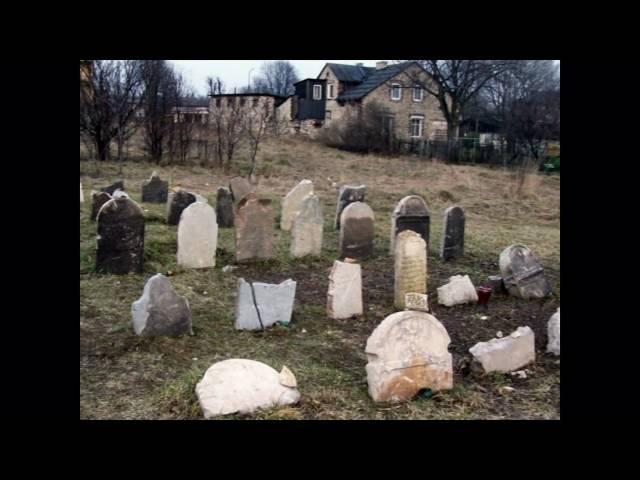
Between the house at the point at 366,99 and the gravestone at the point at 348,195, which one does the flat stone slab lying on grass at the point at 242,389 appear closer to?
the gravestone at the point at 348,195

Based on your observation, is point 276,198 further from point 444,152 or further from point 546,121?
point 546,121

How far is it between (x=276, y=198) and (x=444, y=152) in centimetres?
1655

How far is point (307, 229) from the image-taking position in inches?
405

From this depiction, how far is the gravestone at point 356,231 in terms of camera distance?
1030cm

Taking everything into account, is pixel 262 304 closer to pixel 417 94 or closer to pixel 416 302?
pixel 416 302

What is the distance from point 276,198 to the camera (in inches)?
673

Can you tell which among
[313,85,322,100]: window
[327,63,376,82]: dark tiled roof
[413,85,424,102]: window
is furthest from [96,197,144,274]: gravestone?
[313,85,322,100]: window

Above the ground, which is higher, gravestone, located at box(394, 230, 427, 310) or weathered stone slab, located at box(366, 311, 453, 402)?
gravestone, located at box(394, 230, 427, 310)

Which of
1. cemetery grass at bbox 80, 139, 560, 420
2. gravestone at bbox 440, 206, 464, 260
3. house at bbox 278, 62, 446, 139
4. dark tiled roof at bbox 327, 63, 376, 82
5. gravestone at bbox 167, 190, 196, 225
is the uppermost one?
dark tiled roof at bbox 327, 63, 376, 82

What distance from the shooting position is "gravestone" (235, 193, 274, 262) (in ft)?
31.1

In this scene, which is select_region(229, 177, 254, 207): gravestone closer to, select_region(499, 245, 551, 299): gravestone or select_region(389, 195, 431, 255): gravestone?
select_region(389, 195, 431, 255): gravestone

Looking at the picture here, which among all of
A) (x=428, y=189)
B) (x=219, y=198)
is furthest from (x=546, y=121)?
(x=219, y=198)

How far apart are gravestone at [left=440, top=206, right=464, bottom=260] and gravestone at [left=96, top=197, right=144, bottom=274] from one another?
5.12 metres

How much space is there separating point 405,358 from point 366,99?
106ft
